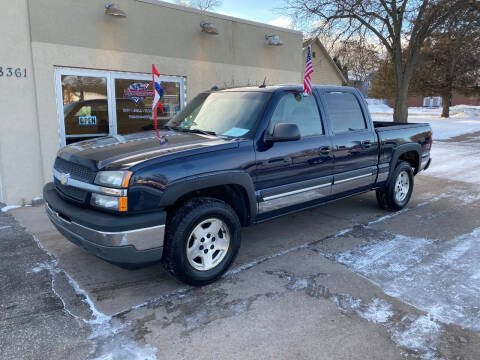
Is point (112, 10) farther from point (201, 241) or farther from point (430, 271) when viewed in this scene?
point (430, 271)

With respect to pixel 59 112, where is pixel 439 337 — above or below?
below

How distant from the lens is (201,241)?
12.4 ft

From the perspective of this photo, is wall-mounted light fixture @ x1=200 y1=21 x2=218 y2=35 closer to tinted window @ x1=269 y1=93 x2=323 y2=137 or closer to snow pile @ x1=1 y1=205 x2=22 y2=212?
tinted window @ x1=269 y1=93 x2=323 y2=137

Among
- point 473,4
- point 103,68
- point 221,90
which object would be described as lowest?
point 221,90

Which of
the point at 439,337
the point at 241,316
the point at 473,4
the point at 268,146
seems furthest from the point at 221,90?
the point at 473,4

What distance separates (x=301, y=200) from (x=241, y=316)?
71.0 inches

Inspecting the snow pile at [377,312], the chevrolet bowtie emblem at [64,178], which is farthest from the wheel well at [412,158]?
the chevrolet bowtie emblem at [64,178]

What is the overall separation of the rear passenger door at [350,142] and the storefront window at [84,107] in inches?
180

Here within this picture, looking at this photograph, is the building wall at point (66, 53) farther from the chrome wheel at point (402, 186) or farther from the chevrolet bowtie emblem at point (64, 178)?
the chrome wheel at point (402, 186)

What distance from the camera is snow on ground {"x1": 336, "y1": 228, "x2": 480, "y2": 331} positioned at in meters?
3.46

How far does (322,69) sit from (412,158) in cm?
1750

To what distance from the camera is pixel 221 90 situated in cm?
522

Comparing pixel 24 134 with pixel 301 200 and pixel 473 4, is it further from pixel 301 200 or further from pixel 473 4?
pixel 473 4

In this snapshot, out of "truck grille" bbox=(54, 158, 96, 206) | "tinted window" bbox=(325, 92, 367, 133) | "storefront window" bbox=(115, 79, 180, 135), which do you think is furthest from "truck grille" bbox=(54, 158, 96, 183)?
"storefront window" bbox=(115, 79, 180, 135)
